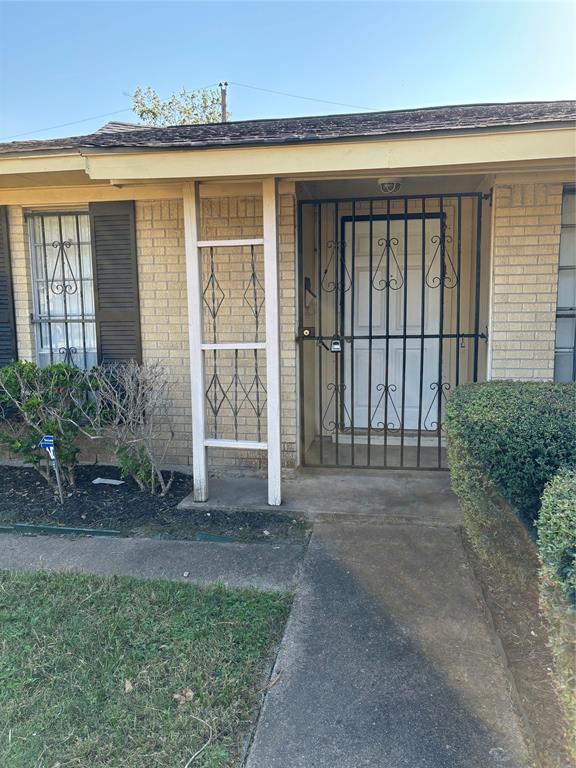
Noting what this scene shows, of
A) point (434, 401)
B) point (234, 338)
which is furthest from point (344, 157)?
point (434, 401)

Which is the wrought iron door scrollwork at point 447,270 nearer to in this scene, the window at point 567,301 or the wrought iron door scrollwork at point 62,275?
the window at point 567,301

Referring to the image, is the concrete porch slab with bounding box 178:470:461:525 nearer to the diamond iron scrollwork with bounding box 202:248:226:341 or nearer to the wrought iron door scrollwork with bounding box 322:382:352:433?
the wrought iron door scrollwork with bounding box 322:382:352:433

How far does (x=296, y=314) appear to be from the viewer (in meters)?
4.91

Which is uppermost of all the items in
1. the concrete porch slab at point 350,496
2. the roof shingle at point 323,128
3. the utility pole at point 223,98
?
the utility pole at point 223,98

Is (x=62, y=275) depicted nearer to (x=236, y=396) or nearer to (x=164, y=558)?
(x=236, y=396)

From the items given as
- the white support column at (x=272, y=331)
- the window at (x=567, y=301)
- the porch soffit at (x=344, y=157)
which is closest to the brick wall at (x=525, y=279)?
the window at (x=567, y=301)

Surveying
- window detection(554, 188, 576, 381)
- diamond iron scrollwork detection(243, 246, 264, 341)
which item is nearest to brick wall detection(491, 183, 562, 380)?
window detection(554, 188, 576, 381)

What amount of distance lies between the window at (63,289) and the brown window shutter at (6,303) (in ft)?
0.70

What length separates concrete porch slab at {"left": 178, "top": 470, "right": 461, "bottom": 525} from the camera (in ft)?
13.6

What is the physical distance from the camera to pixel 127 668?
2.45 metres

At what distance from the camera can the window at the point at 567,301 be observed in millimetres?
4656

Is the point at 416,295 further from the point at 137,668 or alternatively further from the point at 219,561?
the point at 137,668

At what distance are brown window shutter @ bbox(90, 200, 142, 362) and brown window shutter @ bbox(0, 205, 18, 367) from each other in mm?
942

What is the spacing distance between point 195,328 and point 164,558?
5.81ft
